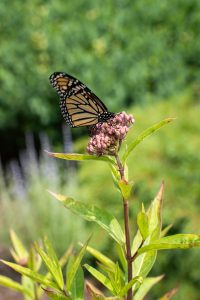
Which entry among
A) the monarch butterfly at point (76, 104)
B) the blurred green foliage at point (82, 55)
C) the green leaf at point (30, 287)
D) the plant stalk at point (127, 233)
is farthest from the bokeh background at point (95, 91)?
the plant stalk at point (127, 233)

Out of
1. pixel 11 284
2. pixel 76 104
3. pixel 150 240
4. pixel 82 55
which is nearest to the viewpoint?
pixel 150 240

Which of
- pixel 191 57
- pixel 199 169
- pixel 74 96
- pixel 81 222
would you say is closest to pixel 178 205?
pixel 199 169

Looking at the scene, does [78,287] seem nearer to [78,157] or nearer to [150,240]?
[150,240]

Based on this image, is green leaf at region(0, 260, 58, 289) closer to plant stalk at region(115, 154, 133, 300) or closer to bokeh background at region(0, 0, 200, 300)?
plant stalk at region(115, 154, 133, 300)

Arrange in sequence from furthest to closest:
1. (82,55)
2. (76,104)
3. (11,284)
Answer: (82,55) < (76,104) < (11,284)

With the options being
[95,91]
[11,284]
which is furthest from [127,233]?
[95,91]

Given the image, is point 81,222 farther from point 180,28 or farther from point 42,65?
point 180,28
